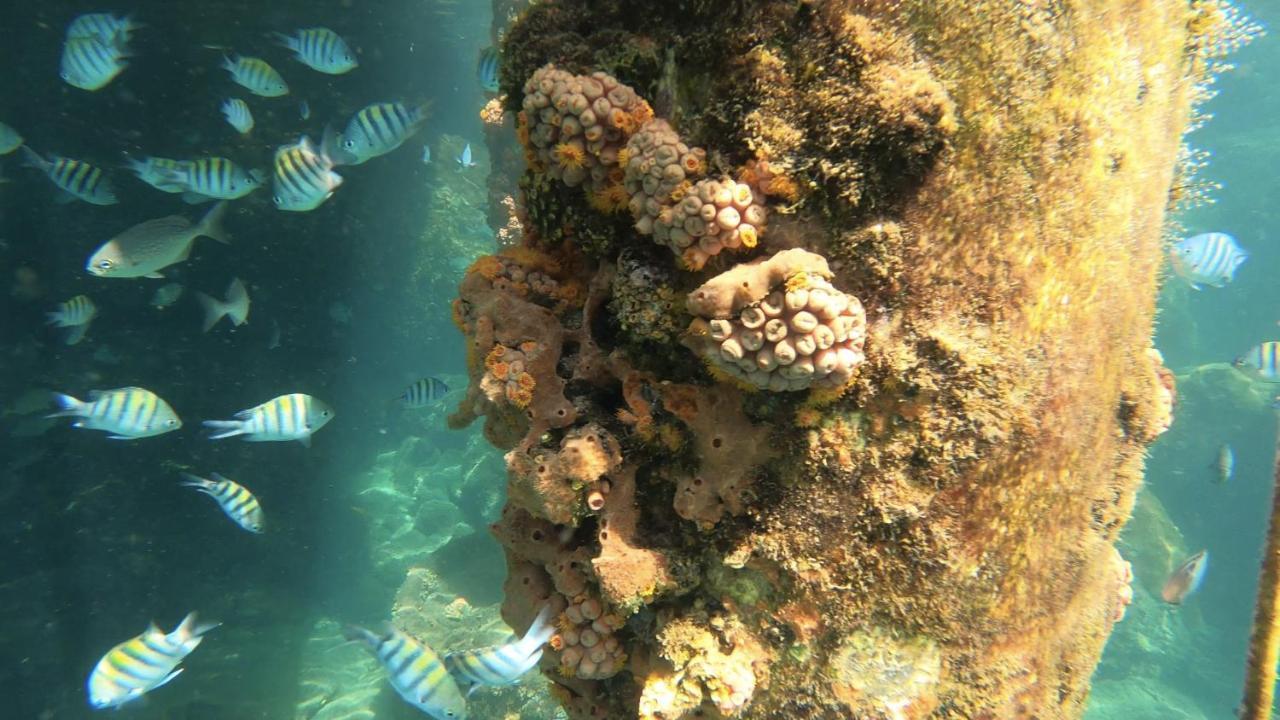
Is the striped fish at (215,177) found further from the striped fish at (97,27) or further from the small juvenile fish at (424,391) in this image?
the small juvenile fish at (424,391)

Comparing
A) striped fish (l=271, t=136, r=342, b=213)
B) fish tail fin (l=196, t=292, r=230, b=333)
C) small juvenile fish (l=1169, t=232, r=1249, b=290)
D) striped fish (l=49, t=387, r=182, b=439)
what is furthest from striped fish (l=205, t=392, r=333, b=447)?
small juvenile fish (l=1169, t=232, r=1249, b=290)

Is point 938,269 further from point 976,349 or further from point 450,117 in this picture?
point 450,117

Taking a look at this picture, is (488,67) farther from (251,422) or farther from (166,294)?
(166,294)

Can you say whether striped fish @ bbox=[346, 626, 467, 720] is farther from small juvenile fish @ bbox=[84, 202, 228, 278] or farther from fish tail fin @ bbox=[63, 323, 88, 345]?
fish tail fin @ bbox=[63, 323, 88, 345]

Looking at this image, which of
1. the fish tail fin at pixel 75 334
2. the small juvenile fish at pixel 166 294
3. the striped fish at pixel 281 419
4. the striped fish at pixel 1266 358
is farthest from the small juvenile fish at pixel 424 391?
the striped fish at pixel 1266 358

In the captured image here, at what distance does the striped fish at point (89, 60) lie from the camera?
610 centimetres

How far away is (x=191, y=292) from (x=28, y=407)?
2704 millimetres

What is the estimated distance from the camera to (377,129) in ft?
20.4

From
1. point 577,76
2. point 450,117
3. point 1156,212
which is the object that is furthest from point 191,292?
point 450,117

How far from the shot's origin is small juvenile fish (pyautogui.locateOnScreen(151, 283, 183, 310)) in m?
9.29

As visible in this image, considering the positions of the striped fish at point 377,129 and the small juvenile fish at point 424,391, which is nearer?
the striped fish at point 377,129

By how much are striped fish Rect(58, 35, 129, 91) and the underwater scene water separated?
3cm

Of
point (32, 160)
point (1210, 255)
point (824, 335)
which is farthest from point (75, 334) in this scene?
point (1210, 255)

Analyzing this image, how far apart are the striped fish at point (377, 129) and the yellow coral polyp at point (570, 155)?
4.47 metres
